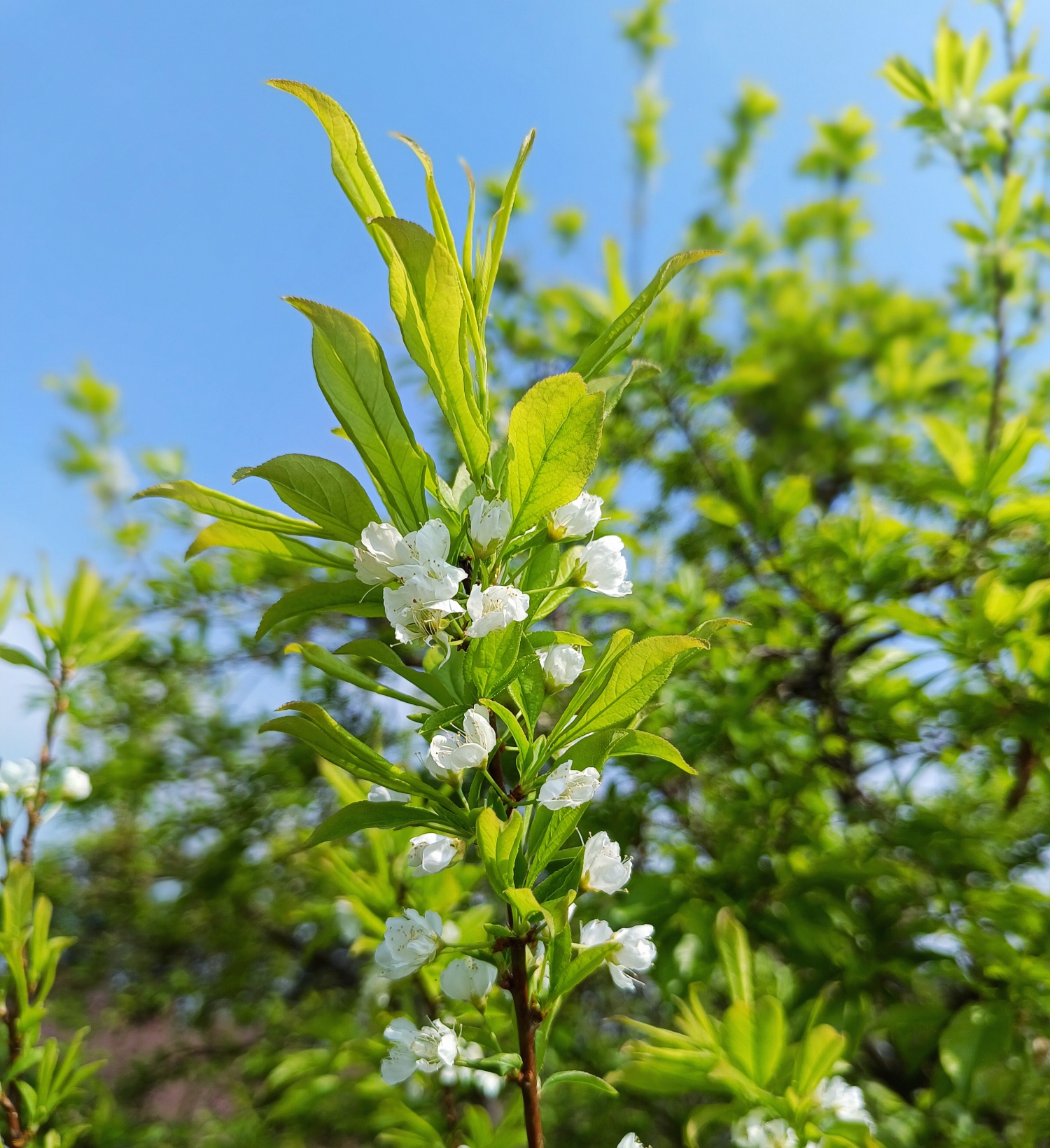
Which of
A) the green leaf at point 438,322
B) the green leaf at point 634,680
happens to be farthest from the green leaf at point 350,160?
the green leaf at point 634,680

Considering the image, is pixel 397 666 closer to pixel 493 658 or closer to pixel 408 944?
pixel 493 658

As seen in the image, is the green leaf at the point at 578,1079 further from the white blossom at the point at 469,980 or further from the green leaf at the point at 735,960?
the green leaf at the point at 735,960

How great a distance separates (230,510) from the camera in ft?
2.30

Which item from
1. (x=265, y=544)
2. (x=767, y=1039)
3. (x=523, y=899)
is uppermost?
(x=265, y=544)

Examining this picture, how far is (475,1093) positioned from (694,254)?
2.50 metres

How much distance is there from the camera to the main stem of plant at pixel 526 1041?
0.61 m

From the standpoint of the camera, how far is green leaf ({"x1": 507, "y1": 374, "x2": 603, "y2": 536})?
626 millimetres

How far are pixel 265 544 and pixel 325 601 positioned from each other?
0.26 ft

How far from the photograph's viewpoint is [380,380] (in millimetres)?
671

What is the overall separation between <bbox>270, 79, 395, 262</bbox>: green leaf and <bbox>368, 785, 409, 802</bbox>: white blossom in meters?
0.46

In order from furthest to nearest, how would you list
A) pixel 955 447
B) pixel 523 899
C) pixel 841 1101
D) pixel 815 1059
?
pixel 955 447 < pixel 841 1101 < pixel 815 1059 < pixel 523 899

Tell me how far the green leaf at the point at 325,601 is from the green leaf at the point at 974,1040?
4.20ft

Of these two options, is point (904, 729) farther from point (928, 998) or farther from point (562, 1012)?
point (562, 1012)

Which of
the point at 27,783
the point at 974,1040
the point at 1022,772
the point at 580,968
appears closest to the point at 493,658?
the point at 580,968
